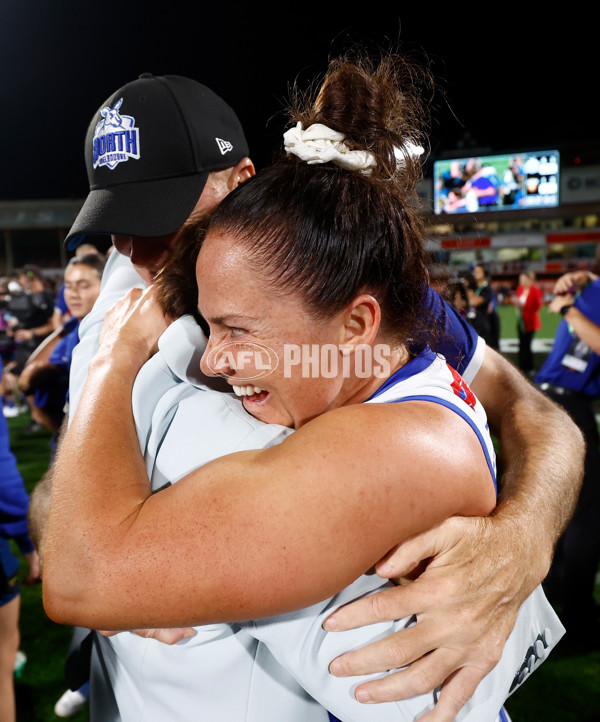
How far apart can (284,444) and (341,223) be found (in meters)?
0.40

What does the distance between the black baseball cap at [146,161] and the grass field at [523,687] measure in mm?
2553

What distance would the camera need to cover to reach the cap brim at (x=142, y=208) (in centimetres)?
135

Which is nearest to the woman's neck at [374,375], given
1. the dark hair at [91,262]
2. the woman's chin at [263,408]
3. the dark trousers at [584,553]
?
the woman's chin at [263,408]

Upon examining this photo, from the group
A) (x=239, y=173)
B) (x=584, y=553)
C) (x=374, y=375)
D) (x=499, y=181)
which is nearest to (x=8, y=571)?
(x=239, y=173)

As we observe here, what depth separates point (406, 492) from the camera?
76 cm

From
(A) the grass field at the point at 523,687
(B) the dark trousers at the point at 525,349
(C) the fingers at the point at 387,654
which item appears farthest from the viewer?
(B) the dark trousers at the point at 525,349

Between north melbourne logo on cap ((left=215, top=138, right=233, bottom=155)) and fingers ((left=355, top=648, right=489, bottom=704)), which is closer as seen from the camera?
fingers ((left=355, top=648, right=489, bottom=704))

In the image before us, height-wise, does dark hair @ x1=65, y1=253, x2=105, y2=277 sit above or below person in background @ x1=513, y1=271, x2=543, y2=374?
above

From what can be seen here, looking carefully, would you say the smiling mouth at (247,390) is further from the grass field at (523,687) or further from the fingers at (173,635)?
the grass field at (523,687)

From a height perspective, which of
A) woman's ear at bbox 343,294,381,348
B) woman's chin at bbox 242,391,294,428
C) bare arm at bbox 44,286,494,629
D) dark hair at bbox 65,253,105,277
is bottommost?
bare arm at bbox 44,286,494,629

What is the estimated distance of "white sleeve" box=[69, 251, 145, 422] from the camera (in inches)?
45.4

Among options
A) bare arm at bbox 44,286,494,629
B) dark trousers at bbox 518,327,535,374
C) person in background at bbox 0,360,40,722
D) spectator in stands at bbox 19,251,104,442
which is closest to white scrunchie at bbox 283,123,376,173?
bare arm at bbox 44,286,494,629

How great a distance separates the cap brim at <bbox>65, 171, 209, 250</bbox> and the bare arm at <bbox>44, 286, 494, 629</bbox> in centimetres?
74

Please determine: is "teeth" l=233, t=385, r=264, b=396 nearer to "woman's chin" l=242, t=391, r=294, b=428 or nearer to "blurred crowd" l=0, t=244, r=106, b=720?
"woman's chin" l=242, t=391, r=294, b=428
